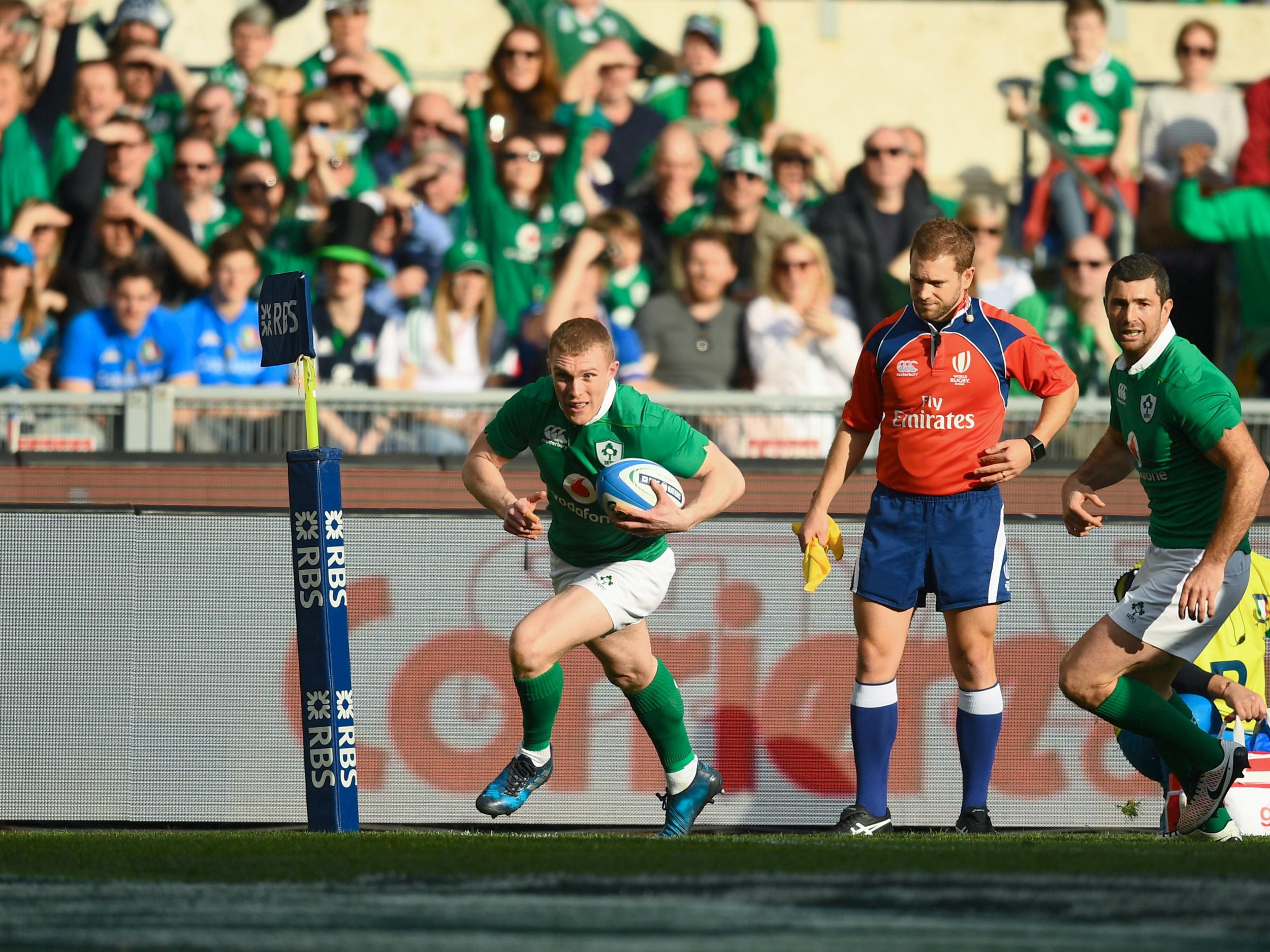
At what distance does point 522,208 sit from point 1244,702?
6481 millimetres

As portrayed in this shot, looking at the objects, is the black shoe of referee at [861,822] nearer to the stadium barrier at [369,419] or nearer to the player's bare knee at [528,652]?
the player's bare knee at [528,652]

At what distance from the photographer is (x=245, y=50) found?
500 inches

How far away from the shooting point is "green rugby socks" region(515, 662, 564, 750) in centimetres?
684

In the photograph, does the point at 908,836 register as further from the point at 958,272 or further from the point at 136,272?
the point at 136,272

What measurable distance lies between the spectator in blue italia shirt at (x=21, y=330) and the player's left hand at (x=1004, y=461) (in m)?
6.36

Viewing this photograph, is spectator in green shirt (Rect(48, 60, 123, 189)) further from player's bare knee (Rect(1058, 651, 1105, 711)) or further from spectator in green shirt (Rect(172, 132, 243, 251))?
player's bare knee (Rect(1058, 651, 1105, 711))

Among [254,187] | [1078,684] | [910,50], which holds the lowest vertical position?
[1078,684]

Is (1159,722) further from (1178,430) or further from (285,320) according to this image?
(285,320)

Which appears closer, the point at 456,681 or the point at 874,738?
the point at 874,738

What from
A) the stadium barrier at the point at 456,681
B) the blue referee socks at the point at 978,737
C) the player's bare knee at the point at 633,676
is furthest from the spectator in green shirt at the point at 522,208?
the blue referee socks at the point at 978,737

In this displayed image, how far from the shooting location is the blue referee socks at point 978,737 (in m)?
7.01

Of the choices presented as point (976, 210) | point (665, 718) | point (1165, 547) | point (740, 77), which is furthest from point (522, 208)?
point (1165, 547)

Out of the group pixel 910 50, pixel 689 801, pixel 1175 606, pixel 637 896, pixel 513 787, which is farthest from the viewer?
pixel 910 50

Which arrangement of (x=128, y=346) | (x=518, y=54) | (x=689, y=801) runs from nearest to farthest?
(x=689, y=801)
(x=128, y=346)
(x=518, y=54)
